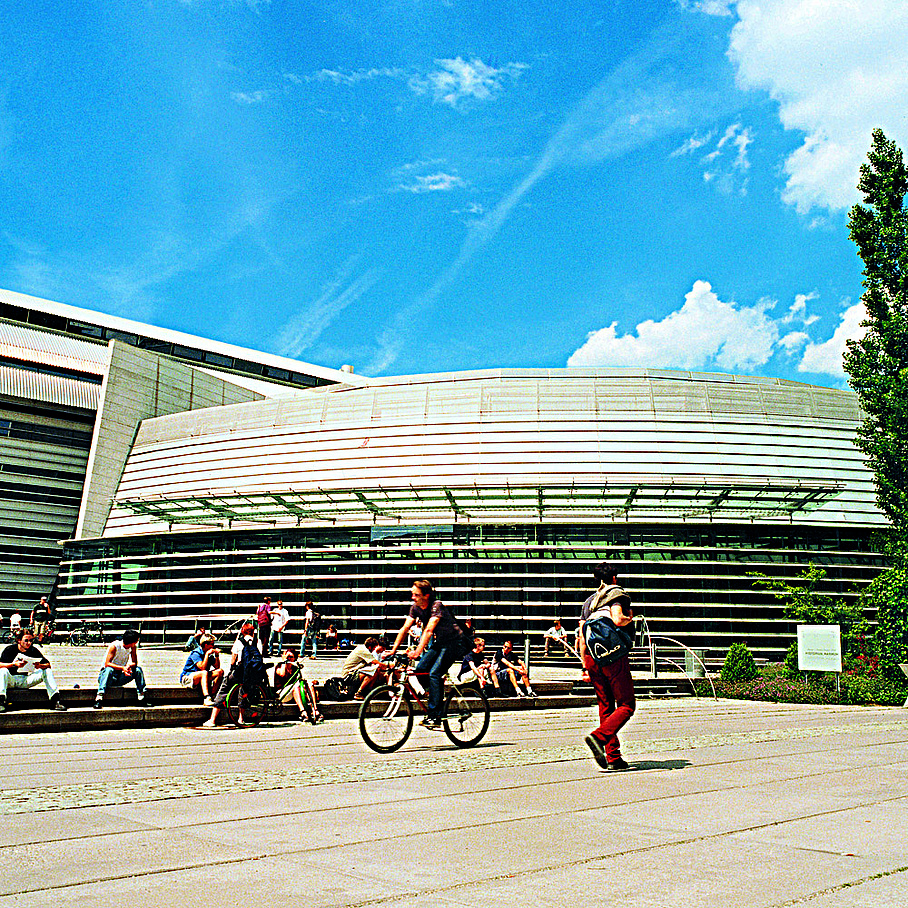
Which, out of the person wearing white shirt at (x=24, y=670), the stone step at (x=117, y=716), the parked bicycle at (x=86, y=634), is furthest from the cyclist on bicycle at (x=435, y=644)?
the parked bicycle at (x=86, y=634)

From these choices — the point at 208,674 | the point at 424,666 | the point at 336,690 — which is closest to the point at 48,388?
the point at 208,674

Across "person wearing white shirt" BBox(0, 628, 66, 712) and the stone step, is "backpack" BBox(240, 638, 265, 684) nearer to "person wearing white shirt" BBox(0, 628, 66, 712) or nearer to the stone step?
the stone step

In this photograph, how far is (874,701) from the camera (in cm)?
2105

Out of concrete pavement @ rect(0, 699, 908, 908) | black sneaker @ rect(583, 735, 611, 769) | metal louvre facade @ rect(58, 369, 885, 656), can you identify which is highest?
metal louvre facade @ rect(58, 369, 885, 656)

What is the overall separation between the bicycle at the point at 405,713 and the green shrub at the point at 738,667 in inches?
706

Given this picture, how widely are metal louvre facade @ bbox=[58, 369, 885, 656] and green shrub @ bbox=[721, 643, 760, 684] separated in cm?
1022

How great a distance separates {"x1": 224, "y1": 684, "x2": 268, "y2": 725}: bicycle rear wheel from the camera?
1349cm

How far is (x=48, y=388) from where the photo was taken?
58312 mm

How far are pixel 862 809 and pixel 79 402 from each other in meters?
60.7

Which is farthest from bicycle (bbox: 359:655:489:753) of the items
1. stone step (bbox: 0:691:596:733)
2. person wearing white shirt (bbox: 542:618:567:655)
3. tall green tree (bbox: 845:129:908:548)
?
tall green tree (bbox: 845:129:908:548)

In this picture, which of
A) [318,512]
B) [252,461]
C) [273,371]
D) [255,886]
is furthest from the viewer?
[273,371]

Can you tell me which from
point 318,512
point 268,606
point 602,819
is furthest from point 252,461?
point 602,819

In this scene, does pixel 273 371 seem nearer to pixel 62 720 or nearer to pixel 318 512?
pixel 318 512

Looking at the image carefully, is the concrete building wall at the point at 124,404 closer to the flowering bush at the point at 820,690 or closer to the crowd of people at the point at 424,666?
the crowd of people at the point at 424,666
